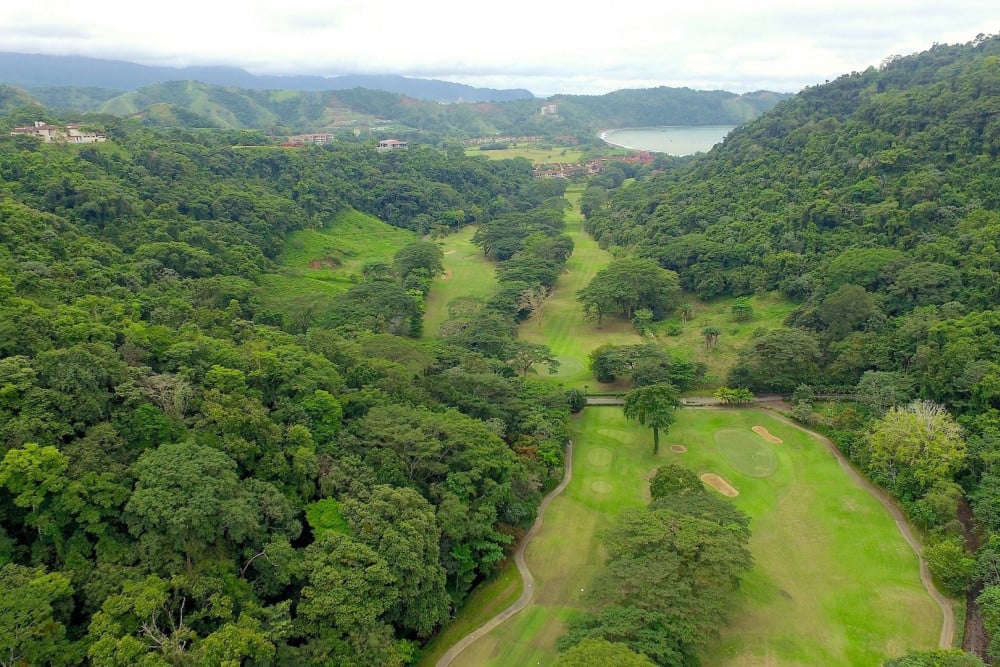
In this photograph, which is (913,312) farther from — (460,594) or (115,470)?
(115,470)

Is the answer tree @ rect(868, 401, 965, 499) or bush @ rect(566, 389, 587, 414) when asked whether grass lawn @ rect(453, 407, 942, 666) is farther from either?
tree @ rect(868, 401, 965, 499)

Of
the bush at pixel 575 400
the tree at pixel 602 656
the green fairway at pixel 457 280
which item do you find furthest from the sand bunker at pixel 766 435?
the green fairway at pixel 457 280

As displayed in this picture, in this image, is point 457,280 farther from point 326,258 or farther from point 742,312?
point 742,312

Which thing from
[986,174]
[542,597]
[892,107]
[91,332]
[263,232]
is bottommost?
[542,597]

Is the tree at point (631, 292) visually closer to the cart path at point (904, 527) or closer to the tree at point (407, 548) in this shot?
the cart path at point (904, 527)

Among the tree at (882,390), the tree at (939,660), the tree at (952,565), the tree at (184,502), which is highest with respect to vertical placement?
the tree at (184,502)

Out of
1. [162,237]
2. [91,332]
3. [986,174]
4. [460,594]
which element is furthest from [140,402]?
[986,174]

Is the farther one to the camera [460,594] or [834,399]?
[834,399]

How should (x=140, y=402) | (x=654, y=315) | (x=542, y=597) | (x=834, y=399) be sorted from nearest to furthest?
1. (x=140, y=402)
2. (x=542, y=597)
3. (x=834, y=399)
4. (x=654, y=315)
